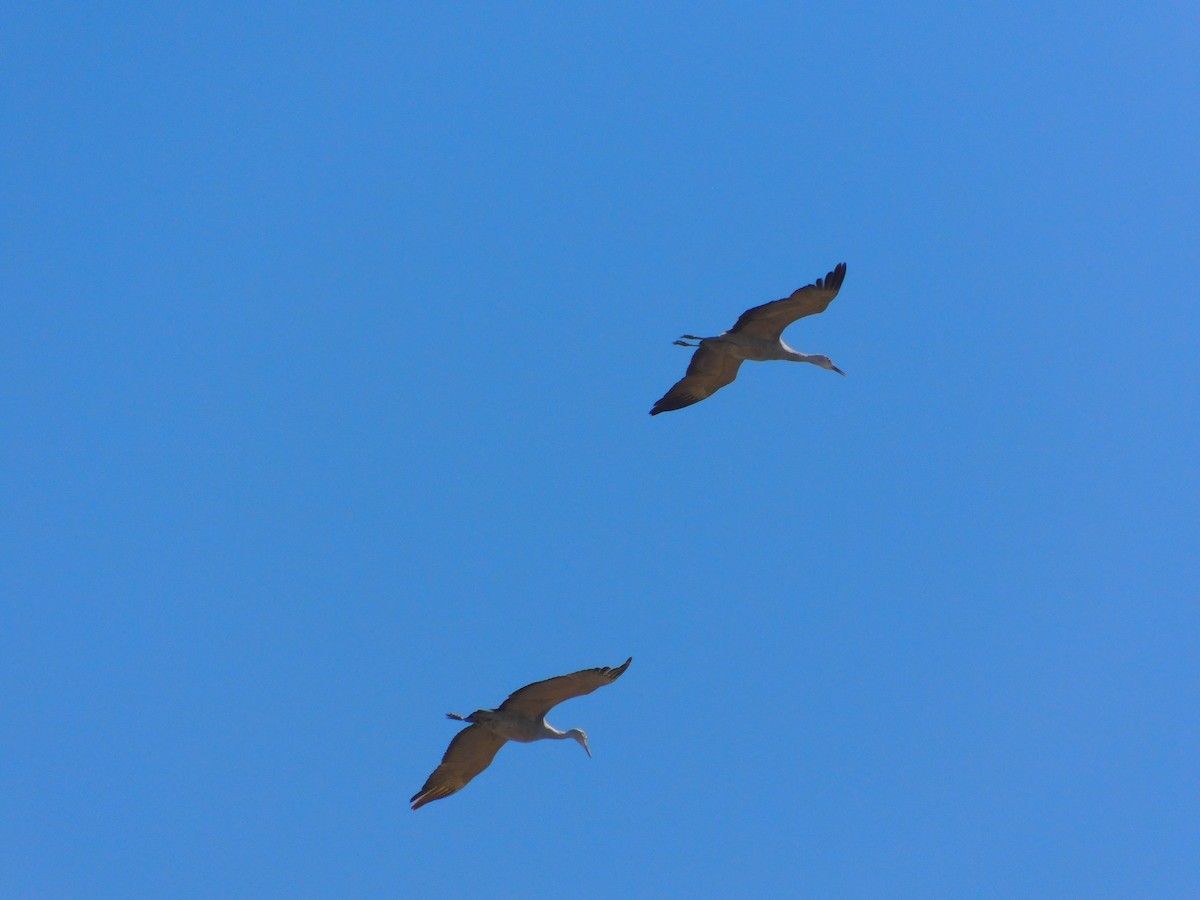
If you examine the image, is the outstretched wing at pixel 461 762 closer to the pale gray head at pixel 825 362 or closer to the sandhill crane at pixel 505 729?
the sandhill crane at pixel 505 729

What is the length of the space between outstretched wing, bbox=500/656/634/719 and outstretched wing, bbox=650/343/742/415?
6750mm

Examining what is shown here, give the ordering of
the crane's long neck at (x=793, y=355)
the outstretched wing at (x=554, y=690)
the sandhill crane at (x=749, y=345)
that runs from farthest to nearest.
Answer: the crane's long neck at (x=793, y=355)
the sandhill crane at (x=749, y=345)
the outstretched wing at (x=554, y=690)

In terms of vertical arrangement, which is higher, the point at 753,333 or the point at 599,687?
the point at 753,333

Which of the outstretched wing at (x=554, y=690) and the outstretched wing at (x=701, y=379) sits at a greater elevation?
the outstretched wing at (x=701, y=379)

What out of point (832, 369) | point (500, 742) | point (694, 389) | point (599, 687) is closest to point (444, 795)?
point (500, 742)

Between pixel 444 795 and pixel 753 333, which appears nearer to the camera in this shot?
pixel 444 795

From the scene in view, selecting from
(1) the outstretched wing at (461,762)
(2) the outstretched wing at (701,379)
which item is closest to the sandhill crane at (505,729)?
(1) the outstretched wing at (461,762)

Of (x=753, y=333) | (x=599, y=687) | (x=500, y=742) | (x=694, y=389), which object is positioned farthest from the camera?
(x=694, y=389)

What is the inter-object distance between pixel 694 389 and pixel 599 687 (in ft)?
24.3

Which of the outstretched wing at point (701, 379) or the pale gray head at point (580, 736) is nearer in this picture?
the pale gray head at point (580, 736)

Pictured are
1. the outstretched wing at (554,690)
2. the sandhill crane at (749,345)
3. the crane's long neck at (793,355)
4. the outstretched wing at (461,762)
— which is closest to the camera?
the outstretched wing at (554,690)

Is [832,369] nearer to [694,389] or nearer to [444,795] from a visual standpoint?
[694,389]

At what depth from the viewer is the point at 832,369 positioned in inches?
949

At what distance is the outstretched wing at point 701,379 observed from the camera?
2414 cm
